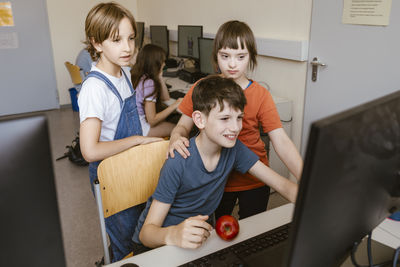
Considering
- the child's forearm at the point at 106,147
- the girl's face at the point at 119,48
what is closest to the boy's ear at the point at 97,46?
the girl's face at the point at 119,48

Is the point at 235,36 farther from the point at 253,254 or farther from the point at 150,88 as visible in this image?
the point at 150,88

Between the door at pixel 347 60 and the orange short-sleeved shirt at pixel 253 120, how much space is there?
67 cm

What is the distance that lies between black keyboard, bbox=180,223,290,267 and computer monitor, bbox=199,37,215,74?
2.26 meters

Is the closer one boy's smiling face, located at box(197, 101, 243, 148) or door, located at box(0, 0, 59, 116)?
boy's smiling face, located at box(197, 101, 243, 148)

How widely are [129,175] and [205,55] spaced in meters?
2.13

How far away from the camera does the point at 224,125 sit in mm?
1127

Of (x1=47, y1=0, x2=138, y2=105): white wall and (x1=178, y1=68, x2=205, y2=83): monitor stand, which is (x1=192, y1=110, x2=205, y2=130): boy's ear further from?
(x1=47, y1=0, x2=138, y2=105): white wall

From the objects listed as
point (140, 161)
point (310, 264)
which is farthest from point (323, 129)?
point (140, 161)

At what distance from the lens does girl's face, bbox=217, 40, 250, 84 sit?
4.41 ft

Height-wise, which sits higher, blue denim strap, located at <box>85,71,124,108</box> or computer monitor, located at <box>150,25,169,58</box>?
computer monitor, located at <box>150,25,169,58</box>

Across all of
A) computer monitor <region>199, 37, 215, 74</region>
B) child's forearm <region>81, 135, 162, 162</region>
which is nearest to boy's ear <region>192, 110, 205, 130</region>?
child's forearm <region>81, 135, 162, 162</region>

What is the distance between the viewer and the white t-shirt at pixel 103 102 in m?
1.25

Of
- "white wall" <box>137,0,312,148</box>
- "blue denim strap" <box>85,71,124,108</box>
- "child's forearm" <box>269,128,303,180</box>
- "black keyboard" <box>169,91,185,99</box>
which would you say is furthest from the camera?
"black keyboard" <box>169,91,185,99</box>

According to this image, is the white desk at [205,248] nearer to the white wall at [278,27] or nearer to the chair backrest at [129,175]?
the chair backrest at [129,175]
